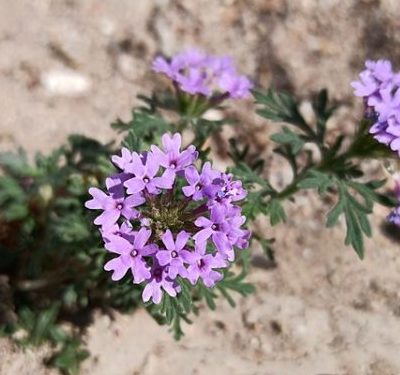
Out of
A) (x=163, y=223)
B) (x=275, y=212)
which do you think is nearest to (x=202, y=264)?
(x=163, y=223)

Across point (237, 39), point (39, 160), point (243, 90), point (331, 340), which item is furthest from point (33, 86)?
point (331, 340)

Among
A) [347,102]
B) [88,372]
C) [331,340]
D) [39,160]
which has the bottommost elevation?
[88,372]

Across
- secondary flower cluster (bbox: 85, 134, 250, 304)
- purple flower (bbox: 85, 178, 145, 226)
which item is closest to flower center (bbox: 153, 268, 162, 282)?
secondary flower cluster (bbox: 85, 134, 250, 304)

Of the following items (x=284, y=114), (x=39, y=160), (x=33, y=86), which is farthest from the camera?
(x=33, y=86)

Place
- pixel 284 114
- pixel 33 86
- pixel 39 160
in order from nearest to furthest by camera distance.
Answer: pixel 284 114 → pixel 39 160 → pixel 33 86

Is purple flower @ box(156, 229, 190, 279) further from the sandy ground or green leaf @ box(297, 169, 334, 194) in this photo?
the sandy ground

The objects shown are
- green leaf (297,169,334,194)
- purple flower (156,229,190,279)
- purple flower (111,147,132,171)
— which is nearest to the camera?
purple flower (156,229,190,279)

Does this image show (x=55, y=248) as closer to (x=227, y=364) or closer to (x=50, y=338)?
(x=50, y=338)

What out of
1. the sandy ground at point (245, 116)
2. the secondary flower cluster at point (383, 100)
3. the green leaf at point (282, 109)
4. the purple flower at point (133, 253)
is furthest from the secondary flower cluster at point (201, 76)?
the purple flower at point (133, 253)
